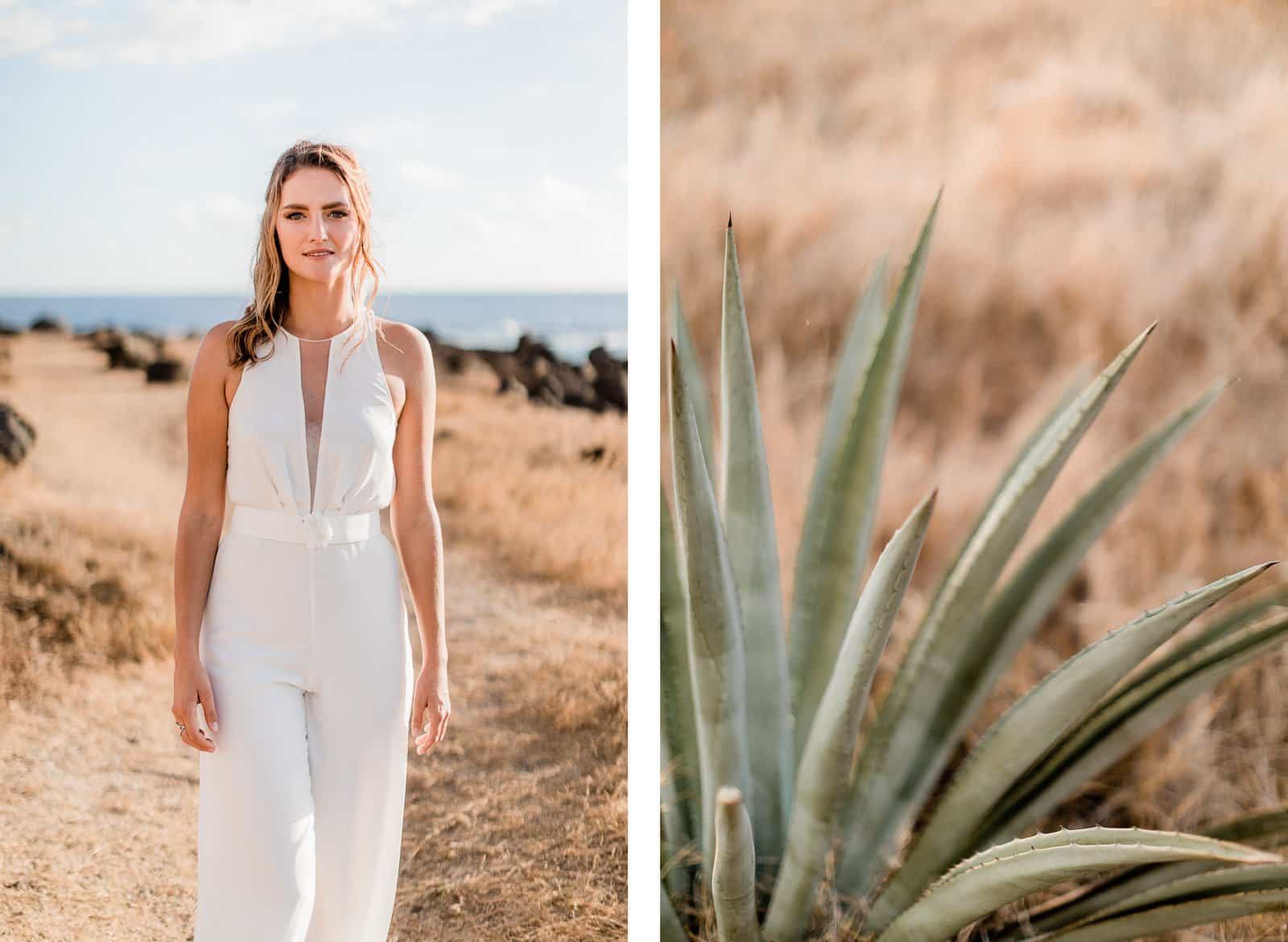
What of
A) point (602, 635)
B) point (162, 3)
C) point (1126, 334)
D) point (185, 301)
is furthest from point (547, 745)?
point (162, 3)

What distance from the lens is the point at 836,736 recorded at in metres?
1.49

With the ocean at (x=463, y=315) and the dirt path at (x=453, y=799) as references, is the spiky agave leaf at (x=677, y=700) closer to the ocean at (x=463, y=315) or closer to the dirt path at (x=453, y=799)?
the dirt path at (x=453, y=799)

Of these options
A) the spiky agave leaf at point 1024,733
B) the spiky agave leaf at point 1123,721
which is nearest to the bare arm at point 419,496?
the spiky agave leaf at point 1024,733

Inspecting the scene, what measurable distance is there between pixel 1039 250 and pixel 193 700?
4.66 ft

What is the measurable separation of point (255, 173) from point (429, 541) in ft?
3.14

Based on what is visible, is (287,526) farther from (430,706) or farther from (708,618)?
(708,618)

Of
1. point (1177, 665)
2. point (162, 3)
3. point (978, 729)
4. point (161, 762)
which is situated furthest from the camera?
point (161, 762)

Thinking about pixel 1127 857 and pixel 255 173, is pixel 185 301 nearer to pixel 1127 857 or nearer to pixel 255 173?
pixel 255 173

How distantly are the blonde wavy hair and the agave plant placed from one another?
0.52 m

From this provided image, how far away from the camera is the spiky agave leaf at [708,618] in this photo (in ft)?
5.08

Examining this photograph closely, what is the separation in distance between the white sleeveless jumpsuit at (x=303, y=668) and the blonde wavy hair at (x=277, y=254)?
0.03 metres

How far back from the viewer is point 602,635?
2.31 metres

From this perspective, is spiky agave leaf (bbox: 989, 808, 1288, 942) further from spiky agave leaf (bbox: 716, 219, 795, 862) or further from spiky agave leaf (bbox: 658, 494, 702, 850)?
spiky agave leaf (bbox: 658, 494, 702, 850)

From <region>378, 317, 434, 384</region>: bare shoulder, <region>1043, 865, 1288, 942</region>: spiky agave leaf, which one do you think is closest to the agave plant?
<region>1043, 865, 1288, 942</region>: spiky agave leaf
